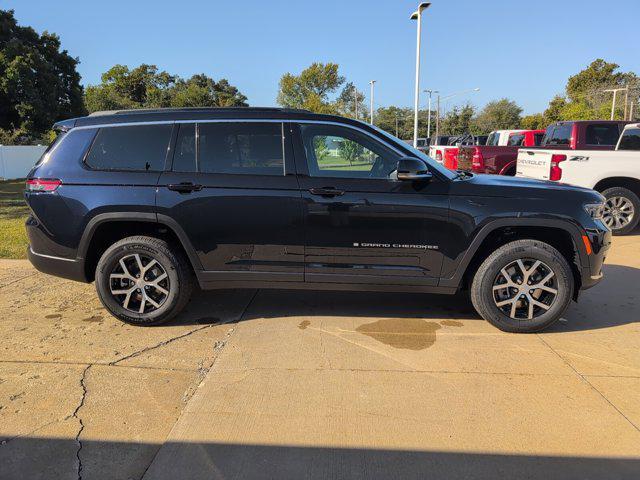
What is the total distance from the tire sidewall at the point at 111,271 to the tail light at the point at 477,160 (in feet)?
29.5

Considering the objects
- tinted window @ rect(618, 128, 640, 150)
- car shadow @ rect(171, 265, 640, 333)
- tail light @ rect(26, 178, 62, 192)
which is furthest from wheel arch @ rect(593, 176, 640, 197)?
tail light @ rect(26, 178, 62, 192)

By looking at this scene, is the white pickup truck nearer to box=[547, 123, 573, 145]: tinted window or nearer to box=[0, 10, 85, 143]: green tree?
box=[547, 123, 573, 145]: tinted window

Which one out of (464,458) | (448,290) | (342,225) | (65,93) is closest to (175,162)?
(342,225)

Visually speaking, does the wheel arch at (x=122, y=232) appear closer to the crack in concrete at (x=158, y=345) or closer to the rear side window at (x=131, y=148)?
the rear side window at (x=131, y=148)

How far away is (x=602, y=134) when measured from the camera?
9258 millimetres

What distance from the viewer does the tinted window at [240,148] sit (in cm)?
419

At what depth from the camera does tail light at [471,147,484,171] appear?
11344 millimetres

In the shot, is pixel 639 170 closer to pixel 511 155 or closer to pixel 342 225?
pixel 511 155

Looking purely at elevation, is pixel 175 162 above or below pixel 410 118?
below

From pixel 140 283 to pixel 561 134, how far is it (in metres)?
9.13

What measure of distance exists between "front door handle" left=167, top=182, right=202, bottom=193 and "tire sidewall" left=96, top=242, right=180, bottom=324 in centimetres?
58

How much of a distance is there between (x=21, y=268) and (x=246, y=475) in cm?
527

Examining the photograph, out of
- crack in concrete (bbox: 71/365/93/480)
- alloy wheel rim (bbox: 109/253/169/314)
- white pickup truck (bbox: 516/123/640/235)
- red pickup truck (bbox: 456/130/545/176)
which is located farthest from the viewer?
Result: red pickup truck (bbox: 456/130/545/176)

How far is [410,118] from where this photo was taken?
82.1m
